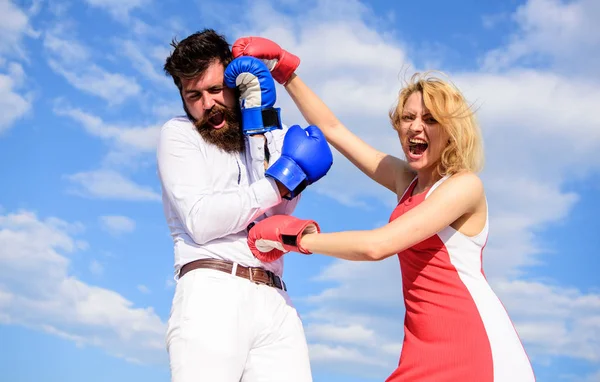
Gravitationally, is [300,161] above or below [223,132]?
below

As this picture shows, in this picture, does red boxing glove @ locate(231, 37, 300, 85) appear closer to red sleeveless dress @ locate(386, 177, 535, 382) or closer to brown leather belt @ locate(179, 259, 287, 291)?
brown leather belt @ locate(179, 259, 287, 291)

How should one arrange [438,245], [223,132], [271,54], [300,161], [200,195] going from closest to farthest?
[438,245] → [200,195] → [300,161] → [223,132] → [271,54]

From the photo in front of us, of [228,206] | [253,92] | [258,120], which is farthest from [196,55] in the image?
[228,206]

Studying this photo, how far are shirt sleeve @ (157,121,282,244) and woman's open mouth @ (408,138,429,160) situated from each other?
0.81 meters

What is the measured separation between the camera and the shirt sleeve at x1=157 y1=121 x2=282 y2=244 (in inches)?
136

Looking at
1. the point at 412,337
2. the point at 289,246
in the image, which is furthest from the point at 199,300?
the point at 412,337

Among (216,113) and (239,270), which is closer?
(239,270)

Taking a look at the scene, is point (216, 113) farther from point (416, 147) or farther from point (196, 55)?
point (416, 147)

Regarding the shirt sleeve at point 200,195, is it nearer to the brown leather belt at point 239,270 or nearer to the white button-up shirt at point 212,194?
the white button-up shirt at point 212,194

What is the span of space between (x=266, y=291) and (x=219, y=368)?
0.51 m

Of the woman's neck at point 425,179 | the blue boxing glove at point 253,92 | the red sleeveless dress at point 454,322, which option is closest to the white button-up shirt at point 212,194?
the blue boxing glove at point 253,92

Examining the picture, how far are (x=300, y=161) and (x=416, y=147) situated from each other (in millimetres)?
682

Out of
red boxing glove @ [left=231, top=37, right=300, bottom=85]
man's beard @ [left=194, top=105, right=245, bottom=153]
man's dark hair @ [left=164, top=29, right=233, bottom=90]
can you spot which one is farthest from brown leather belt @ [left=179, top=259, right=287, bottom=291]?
red boxing glove @ [left=231, top=37, right=300, bottom=85]

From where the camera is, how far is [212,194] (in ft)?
11.8
